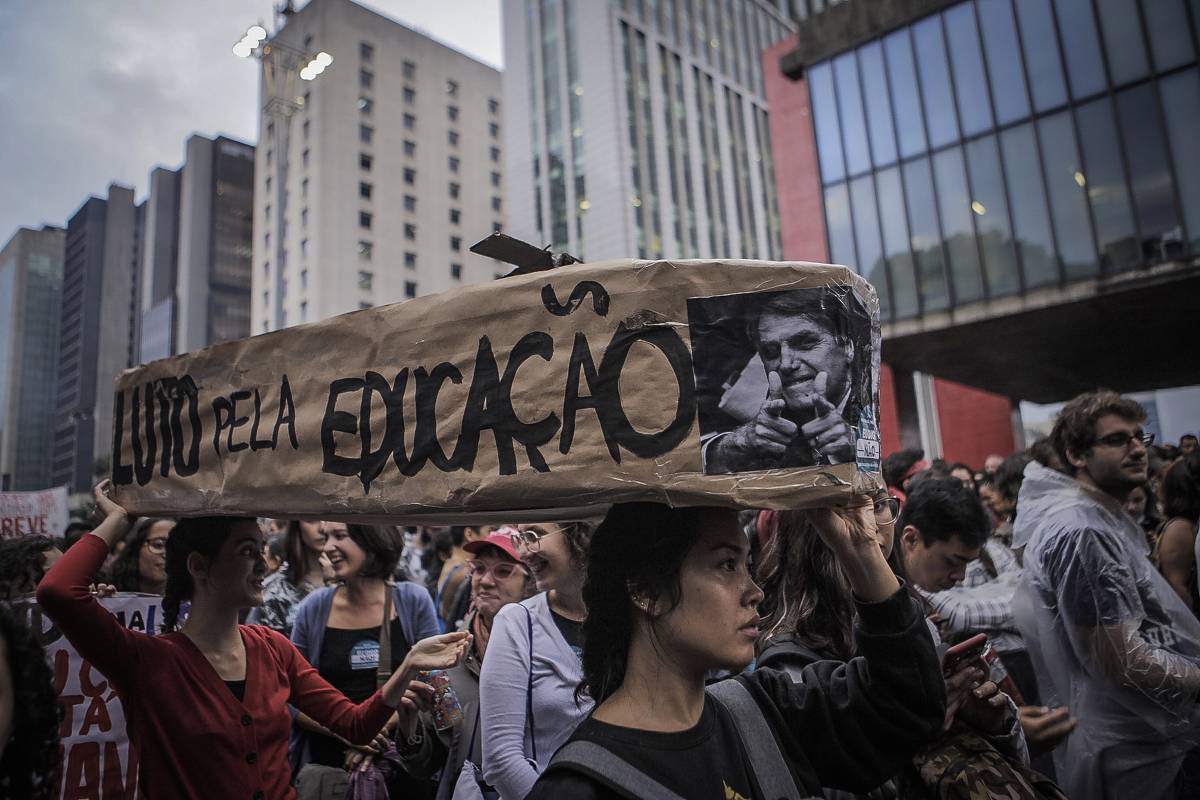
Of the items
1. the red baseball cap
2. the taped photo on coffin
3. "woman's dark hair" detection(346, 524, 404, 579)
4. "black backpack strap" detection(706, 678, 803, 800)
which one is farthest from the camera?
"woman's dark hair" detection(346, 524, 404, 579)

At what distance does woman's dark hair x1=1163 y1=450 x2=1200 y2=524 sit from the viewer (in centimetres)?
410

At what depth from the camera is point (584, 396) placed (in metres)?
1.62

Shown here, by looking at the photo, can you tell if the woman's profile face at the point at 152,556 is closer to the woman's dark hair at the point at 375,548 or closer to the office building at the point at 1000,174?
the woman's dark hair at the point at 375,548

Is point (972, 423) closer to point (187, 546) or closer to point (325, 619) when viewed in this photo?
point (325, 619)

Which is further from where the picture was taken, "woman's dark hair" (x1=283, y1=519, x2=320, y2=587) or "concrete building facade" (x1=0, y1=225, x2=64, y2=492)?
"concrete building facade" (x1=0, y1=225, x2=64, y2=492)

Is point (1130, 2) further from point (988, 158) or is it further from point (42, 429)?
point (42, 429)

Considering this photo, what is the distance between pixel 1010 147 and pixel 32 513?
18284mm

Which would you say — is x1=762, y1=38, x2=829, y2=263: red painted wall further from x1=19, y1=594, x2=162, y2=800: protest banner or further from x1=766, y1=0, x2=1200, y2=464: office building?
x1=19, y1=594, x2=162, y2=800: protest banner

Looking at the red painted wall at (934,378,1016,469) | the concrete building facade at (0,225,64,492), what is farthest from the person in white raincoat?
the concrete building facade at (0,225,64,492)

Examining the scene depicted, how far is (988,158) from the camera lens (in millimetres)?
16891

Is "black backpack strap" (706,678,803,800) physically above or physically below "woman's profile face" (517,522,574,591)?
below

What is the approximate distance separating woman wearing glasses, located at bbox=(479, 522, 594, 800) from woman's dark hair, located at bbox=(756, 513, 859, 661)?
0.69 meters

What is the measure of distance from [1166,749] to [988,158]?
16557 millimetres

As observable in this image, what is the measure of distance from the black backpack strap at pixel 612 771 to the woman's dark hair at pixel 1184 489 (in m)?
3.94
